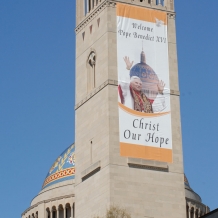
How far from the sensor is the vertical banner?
56.8m

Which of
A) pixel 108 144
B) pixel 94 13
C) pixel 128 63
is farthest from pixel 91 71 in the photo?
pixel 108 144

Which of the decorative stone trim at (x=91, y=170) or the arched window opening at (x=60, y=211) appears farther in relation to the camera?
the arched window opening at (x=60, y=211)

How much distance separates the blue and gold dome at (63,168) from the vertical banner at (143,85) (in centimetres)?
2305

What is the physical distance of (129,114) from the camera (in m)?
56.9

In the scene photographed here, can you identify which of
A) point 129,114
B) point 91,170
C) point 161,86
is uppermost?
point 161,86

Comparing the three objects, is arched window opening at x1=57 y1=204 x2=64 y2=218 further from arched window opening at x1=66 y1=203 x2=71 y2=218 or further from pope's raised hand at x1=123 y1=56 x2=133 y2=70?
pope's raised hand at x1=123 y1=56 x2=133 y2=70

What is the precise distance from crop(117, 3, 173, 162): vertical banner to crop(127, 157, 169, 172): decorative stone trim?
0.26 metres

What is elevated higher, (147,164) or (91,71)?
(91,71)

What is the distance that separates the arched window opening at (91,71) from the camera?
5900 cm

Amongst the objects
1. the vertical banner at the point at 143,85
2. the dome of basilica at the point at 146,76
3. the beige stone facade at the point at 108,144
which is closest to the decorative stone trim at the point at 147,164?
the beige stone facade at the point at 108,144

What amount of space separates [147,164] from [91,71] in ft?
20.6

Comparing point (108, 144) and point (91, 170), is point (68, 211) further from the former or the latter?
point (108, 144)

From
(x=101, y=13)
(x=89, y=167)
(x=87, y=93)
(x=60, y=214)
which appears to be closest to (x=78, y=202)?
(x=89, y=167)

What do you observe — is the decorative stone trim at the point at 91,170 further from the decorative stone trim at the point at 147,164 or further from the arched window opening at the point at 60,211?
the arched window opening at the point at 60,211
